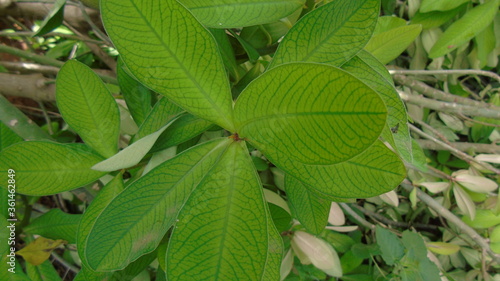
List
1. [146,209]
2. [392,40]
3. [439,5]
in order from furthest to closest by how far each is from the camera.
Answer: [439,5]
[392,40]
[146,209]

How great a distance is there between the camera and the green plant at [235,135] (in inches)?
11.6

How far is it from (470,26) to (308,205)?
33.1 inches

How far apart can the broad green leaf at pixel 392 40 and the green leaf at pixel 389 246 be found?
46 cm

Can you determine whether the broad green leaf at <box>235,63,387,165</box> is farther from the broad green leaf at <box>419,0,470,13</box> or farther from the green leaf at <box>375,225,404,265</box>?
the broad green leaf at <box>419,0,470,13</box>

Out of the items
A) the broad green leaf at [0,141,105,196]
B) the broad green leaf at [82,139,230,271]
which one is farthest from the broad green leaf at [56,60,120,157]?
the broad green leaf at [82,139,230,271]

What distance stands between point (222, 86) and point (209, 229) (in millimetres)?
159

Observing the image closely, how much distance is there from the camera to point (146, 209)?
412 millimetres

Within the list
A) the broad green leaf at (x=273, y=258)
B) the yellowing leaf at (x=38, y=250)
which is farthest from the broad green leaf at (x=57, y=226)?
the broad green leaf at (x=273, y=258)

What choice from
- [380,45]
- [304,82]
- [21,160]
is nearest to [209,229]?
[304,82]

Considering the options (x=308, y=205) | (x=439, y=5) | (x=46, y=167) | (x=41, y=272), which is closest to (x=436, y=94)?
(x=439, y=5)

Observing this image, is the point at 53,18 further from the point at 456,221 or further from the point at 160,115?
the point at 456,221

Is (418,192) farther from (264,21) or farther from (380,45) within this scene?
(264,21)

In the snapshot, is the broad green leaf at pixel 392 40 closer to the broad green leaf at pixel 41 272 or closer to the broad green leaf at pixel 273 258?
the broad green leaf at pixel 273 258

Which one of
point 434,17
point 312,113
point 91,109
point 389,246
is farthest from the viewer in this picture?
point 434,17
